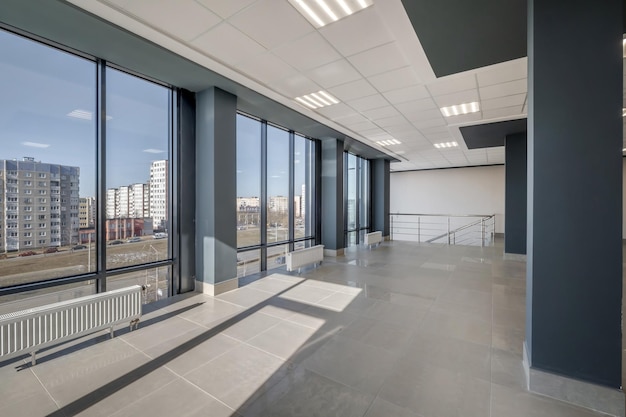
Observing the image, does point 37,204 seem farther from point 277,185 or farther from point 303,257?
point 303,257

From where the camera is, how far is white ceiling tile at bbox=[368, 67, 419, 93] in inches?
137

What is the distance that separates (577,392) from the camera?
179cm

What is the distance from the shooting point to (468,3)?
2219mm

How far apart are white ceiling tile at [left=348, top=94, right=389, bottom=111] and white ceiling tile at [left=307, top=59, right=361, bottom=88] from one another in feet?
2.39

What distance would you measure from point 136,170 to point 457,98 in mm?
5029

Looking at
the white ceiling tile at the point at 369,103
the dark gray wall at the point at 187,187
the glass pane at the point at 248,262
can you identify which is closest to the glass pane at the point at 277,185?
the glass pane at the point at 248,262

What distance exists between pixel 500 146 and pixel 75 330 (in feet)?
31.9

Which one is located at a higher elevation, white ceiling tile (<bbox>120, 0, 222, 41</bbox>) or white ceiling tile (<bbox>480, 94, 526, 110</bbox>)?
white ceiling tile (<bbox>120, 0, 222, 41</bbox>)

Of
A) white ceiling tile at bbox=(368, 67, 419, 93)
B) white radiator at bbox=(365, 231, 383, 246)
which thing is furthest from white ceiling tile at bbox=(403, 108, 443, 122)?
white radiator at bbox=(365, 231, 383, 246)

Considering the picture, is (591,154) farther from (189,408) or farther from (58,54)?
(58,54)

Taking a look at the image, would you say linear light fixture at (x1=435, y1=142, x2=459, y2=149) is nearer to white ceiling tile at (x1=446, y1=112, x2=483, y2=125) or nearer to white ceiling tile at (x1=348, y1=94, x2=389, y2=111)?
white ceiling tile at (x1=446, y1=112, x2=483, y2=125)

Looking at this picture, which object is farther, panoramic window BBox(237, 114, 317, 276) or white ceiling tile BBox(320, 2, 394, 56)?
panoramic window BBox(237, 114, 317, 276)

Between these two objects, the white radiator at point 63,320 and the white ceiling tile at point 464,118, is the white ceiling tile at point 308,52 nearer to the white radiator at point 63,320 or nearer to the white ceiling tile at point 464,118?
the white radiator at point 63,320

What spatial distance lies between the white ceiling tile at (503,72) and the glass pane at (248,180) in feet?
12.7
